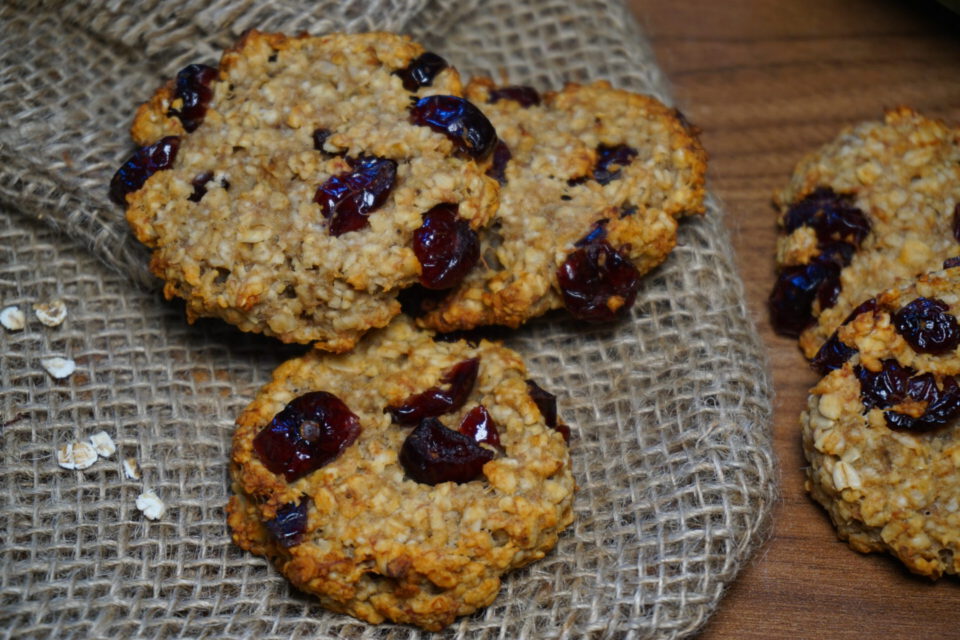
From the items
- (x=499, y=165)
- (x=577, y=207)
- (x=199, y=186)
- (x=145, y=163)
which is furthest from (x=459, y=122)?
(x=145, y=163)

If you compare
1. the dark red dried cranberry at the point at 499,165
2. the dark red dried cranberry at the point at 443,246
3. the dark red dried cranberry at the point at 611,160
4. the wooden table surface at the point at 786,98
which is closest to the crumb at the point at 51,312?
the dark red dried cranberry at the point at 443,246

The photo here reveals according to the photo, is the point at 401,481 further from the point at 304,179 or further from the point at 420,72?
the point at 420,72

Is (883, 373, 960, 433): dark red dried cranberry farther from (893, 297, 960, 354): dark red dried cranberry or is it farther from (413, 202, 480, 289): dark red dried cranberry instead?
(413, 202, 480, 289): dark red dried cranberry

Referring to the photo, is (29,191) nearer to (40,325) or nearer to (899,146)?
(40,325)

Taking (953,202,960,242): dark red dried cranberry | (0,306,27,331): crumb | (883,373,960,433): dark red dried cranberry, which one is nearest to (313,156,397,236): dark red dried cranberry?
(0,306,27,331): crumb


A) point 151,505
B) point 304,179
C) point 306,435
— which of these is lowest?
point 151,505

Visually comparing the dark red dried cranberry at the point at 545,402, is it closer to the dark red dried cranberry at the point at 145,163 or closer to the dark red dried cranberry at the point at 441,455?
the dark red dried cranberry at the point at 441,455

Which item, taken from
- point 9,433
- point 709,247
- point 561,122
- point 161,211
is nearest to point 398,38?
point 561,122
